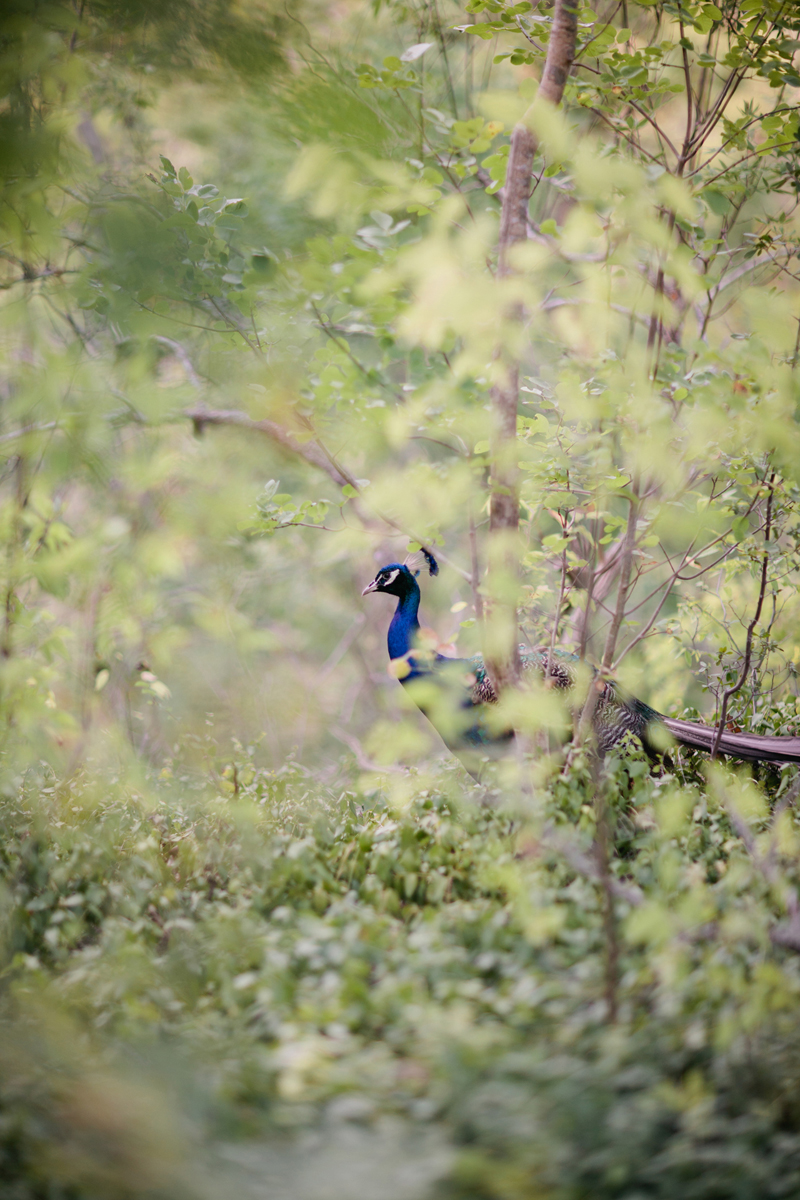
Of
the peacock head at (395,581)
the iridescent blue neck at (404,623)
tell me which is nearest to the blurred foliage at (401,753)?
the peacock head at (395,581)

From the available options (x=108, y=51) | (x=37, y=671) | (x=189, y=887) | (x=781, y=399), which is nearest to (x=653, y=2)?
(x=781, y=399)

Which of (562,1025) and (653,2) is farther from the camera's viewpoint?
(653,2)

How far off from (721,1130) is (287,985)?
2.91ft

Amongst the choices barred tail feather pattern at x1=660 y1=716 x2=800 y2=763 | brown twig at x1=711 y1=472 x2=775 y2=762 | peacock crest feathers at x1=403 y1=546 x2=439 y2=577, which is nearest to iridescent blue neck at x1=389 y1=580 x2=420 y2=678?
peacock crest feathers at x1=403 y1=546 x2=439 y2=577

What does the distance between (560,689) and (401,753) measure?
4.40 feet

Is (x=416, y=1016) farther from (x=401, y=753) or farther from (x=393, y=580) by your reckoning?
(x=393, y=580)

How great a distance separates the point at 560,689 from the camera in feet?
11.5

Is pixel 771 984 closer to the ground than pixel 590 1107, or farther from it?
farther from it

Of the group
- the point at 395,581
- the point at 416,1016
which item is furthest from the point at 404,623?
the point at 416,1016

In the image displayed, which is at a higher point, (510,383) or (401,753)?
(510,383)

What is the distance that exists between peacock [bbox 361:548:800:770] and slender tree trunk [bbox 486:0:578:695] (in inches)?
21.1

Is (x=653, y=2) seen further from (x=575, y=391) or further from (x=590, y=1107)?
(x=590, y=1107)

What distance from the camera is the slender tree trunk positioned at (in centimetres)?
230

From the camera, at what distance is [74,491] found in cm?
702
